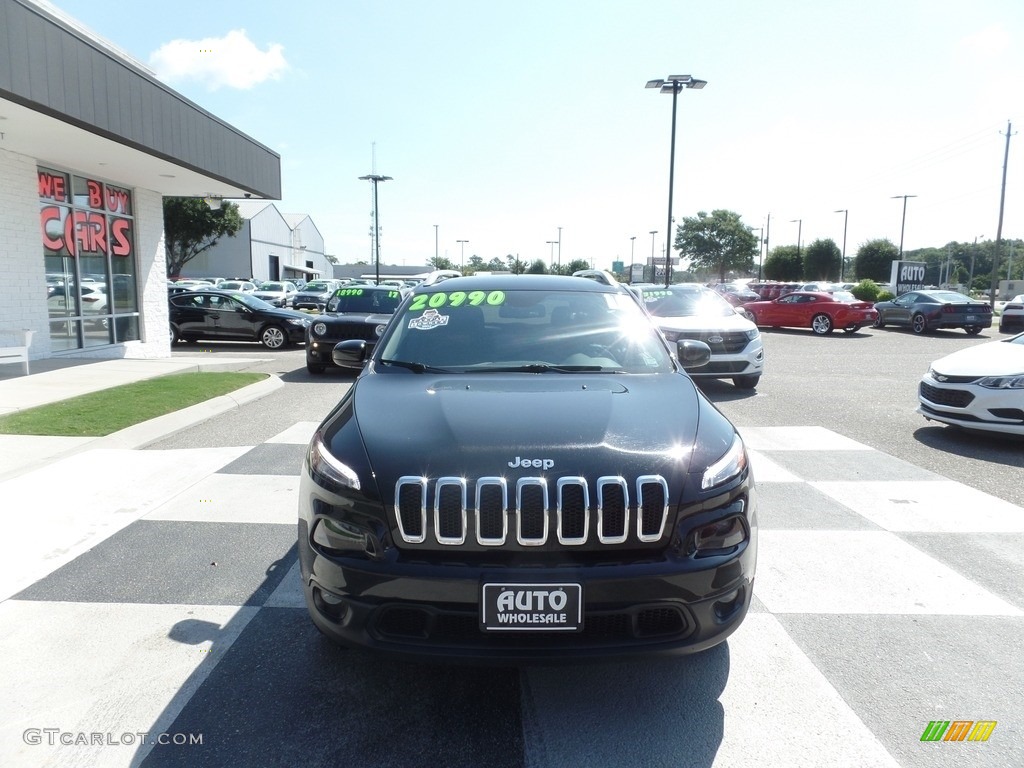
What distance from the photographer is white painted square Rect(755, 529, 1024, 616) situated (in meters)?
3.84

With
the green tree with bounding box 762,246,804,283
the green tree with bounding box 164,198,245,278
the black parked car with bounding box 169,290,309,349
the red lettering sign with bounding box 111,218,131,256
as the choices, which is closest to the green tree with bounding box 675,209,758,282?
the green tree with bounding box 762,246,804,283

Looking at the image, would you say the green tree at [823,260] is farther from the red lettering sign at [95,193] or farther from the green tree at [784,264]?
the red lettering sign at [95,193]

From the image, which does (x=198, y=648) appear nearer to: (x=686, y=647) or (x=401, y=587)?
(x=401, y=587)

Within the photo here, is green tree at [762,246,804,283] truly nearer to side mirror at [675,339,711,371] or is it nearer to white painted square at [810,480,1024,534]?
white painted square at [810,480,1024,534]

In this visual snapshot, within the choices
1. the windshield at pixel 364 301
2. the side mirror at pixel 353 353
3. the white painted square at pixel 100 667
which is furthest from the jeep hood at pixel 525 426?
the windshield at pixel 364 301

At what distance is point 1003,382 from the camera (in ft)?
24.2

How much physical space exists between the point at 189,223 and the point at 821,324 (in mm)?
37392

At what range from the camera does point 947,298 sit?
986 inches

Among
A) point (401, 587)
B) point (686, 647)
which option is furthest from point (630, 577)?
point (401, 587)

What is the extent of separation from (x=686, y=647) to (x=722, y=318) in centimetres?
987

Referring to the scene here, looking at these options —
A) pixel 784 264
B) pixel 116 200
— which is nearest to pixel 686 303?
pixel 116 200

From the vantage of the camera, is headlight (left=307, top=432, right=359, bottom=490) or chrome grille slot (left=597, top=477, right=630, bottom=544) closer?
chrome grille slot (left=597, top=477, right=630, bottom=544)

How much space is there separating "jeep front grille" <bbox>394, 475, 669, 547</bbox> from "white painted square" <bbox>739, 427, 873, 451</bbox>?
495 cm

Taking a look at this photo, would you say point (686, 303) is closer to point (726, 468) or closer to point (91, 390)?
point (91, 390)
